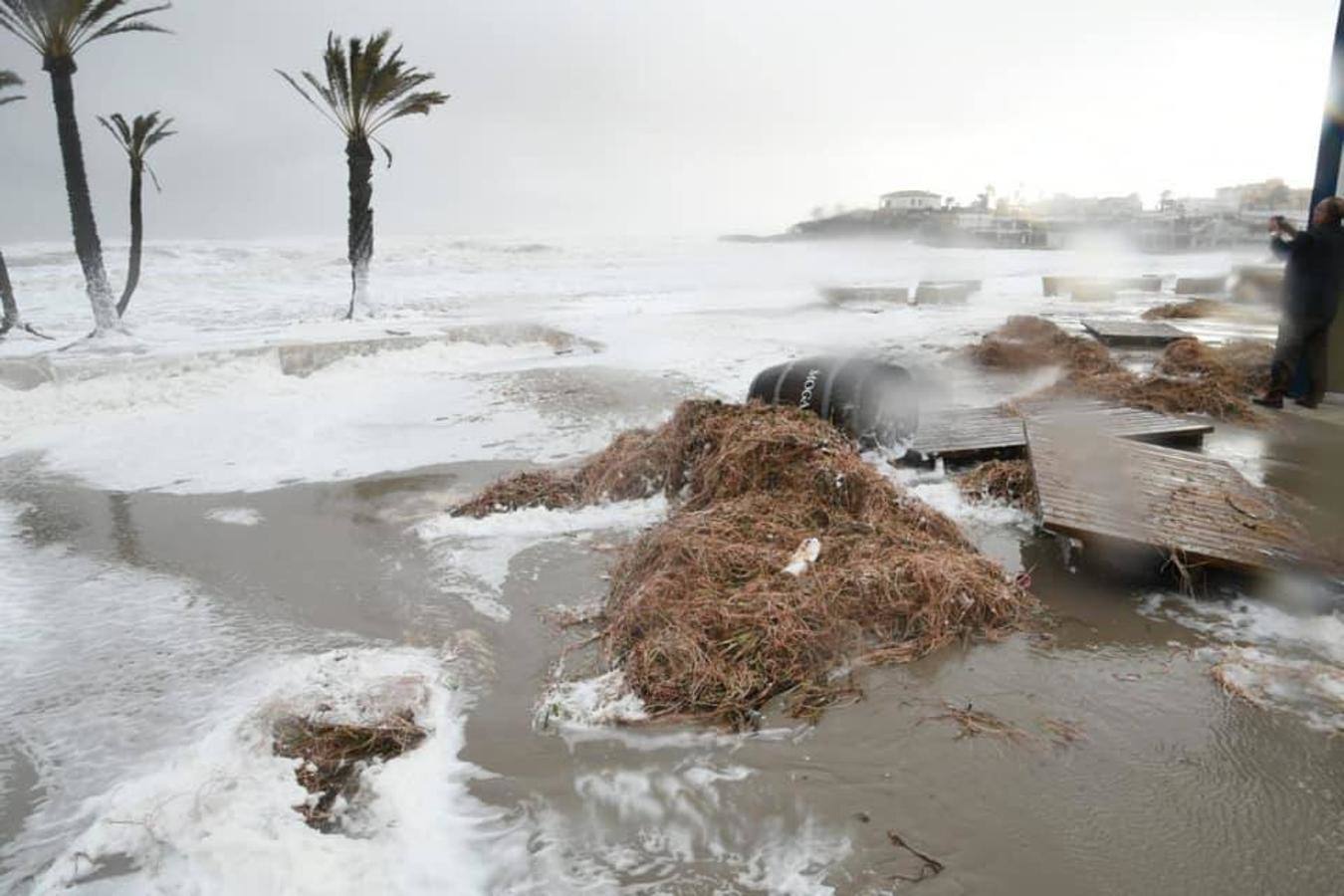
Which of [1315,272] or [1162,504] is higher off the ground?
[1315,272]

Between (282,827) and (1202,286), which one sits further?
(1202,286)

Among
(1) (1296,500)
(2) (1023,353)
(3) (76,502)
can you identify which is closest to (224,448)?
(3) (76,502)

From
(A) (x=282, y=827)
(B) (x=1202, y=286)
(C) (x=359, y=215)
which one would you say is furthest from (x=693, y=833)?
(B) (x=1202, y=286)

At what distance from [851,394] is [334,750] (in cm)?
472

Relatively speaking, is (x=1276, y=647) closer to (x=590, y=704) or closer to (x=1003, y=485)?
(x=1003, y=485)

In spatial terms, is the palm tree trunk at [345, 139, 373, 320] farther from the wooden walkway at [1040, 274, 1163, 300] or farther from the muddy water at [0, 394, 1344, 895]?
the wooden walkway at [1040, 274, 1163, 300]

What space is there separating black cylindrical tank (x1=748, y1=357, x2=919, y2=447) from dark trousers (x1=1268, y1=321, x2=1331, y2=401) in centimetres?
422

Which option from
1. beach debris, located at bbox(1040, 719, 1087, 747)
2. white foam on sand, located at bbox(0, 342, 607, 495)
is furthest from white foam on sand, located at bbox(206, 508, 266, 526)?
beach debris, located at bbox(1040, 719, 1087, 747)

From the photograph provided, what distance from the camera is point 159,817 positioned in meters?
2.62

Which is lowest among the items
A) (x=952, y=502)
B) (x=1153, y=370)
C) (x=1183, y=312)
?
(x=952, y=502)

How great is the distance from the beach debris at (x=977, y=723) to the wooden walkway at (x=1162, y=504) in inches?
57.6

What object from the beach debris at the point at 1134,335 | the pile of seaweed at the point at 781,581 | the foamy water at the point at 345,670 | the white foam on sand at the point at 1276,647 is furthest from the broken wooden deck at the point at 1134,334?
the white foam on sand at the point at 1276,647

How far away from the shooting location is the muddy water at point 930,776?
7.77ft

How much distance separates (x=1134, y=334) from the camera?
12523 mm
